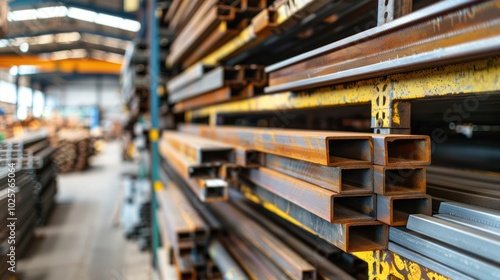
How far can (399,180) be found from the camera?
1.22 meters

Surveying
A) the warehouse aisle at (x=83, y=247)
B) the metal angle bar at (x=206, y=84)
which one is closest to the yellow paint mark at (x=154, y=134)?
the metal angle bar at (x=206, y=84)

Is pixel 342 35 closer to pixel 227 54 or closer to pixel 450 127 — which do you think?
pixel 227 54

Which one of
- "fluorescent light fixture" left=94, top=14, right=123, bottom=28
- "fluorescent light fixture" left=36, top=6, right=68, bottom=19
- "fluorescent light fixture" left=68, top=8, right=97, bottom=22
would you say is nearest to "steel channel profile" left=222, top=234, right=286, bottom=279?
"fluorescent light fixture" left=36, top=6, right=68, bottom=19

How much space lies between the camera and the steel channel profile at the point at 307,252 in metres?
1.56

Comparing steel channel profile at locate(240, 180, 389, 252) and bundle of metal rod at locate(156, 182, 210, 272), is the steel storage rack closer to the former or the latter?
steel channel profile at locate(240, 180, 389, 252)

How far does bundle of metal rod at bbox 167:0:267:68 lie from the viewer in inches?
88.3

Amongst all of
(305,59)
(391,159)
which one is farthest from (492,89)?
(305,59)

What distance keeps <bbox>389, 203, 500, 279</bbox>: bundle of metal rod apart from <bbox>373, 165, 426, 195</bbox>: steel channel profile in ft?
0.31

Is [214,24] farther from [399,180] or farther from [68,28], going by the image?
[68,28]

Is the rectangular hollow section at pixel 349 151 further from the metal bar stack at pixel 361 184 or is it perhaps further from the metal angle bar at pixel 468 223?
the metal angle bar at pixel 468 223

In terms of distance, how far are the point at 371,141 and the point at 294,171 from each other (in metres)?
0.45

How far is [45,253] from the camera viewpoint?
4.81 metres

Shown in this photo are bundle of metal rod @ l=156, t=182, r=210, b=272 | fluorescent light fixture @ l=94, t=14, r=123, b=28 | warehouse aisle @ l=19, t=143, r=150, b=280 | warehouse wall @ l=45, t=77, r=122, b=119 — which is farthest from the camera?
warehouse wall @ l=45, t=77, r=122, b=119

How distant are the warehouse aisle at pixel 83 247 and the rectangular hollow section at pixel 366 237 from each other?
3.65 meters
